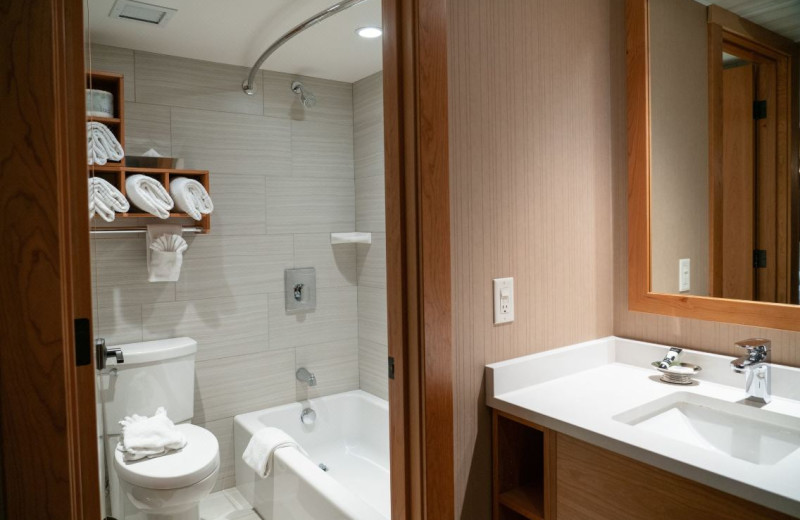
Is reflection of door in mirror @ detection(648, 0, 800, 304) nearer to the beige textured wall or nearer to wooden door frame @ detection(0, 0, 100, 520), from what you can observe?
the beige textured wall

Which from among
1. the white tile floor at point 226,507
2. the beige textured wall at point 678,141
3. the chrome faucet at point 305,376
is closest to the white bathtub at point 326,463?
the white tile floor at point 226,507

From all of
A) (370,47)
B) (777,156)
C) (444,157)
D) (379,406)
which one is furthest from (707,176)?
(379,406)

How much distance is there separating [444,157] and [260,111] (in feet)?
6.59

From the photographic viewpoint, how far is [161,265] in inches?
102

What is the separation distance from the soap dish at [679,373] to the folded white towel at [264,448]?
5.51ft

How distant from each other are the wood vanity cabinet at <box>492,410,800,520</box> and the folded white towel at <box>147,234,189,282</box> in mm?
1868

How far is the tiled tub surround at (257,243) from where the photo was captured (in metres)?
2.65

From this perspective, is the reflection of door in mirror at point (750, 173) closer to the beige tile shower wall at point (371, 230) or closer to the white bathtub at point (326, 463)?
the white bathtub at point (326, 463)

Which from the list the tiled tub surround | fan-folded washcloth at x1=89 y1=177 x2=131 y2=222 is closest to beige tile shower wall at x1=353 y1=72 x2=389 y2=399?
the tiled tub surround

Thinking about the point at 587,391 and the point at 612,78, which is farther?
the point at 612,78

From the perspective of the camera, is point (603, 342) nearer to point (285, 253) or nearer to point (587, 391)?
point (587, 391)

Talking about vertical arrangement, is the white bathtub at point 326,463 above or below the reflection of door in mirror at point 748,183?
below

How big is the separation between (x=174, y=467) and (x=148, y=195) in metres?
1.21

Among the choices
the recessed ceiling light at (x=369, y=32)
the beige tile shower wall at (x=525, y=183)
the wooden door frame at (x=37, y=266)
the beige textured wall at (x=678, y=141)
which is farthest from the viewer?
the recessed ceiling light at (x=369, y=32)
